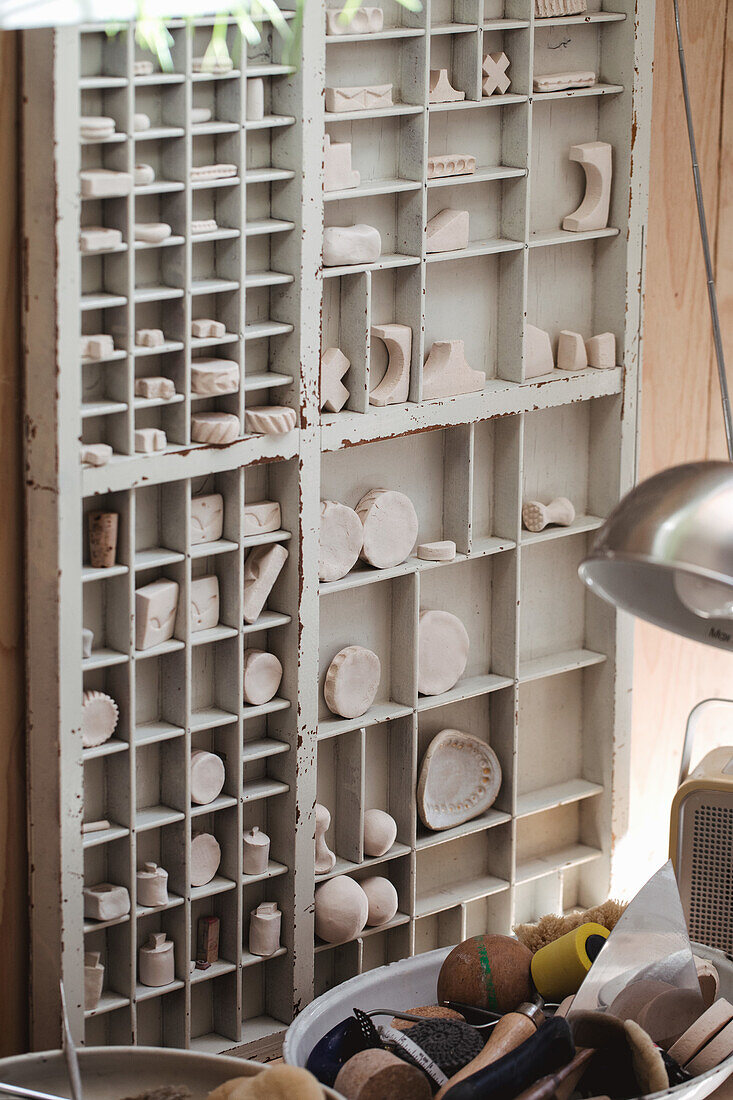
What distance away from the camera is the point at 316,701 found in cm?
229

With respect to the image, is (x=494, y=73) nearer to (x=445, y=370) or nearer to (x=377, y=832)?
(x=445, y=370)

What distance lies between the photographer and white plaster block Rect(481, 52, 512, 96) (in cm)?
234

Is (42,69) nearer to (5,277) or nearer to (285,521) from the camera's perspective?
(5,277)

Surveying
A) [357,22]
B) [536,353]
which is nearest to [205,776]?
[536,353]

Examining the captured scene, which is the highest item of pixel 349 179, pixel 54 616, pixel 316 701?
pixel 349 179

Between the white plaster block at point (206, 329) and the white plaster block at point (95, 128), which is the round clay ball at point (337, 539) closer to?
the white plaster block at point (206, 329)

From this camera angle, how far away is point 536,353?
2.52 m

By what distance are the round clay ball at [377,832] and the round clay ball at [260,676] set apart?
11.8 inches

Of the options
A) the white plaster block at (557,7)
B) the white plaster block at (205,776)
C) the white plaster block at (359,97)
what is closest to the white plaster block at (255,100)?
the white plaster block at (359,97)

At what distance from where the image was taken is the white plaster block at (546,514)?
8.39 feet

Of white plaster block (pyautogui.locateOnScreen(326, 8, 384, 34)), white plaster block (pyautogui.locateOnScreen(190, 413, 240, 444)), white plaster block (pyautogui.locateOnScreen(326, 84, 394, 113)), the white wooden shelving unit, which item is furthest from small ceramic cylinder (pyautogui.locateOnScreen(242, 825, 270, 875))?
white plaster block (pyautogui.locateOnScreen(326, 8, 384, 34))

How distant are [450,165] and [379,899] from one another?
120 cm

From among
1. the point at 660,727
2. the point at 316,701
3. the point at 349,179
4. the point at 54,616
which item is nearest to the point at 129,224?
the point at 349,179

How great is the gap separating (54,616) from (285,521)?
0.41m
